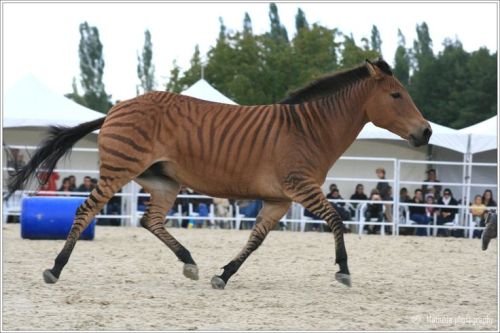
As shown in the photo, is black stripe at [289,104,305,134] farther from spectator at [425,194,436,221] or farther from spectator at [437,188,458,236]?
spectator at [437,188,458,236]

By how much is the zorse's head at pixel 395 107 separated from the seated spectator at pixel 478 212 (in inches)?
398

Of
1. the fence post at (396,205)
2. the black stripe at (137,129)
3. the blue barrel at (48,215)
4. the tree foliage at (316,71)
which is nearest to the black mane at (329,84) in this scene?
the black stripe at (137,129)

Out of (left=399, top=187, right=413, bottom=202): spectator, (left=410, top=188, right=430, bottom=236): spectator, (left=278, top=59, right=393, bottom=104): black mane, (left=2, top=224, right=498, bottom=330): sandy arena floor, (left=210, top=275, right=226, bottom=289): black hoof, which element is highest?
(left=278, top=59, right=393, bottom=104): black mane

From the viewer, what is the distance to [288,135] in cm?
823

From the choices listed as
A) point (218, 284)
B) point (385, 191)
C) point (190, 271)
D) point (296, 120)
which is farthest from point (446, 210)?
point (218, 284)

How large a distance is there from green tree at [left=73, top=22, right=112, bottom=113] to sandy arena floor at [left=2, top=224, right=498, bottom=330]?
44.1m

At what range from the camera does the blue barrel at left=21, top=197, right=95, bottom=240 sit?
13062mm

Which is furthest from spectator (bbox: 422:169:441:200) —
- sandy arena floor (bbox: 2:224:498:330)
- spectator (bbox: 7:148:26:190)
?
spectator (bbox: 7:148:26:190)

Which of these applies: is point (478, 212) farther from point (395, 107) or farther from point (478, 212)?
point (395, 107)

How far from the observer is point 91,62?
57.2 metres

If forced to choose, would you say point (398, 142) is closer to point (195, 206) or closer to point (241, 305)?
point (195, 206)

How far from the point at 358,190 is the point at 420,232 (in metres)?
1.62

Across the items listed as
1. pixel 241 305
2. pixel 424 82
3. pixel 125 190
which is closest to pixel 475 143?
pixel 125 190

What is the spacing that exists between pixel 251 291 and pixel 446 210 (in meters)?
12.0
